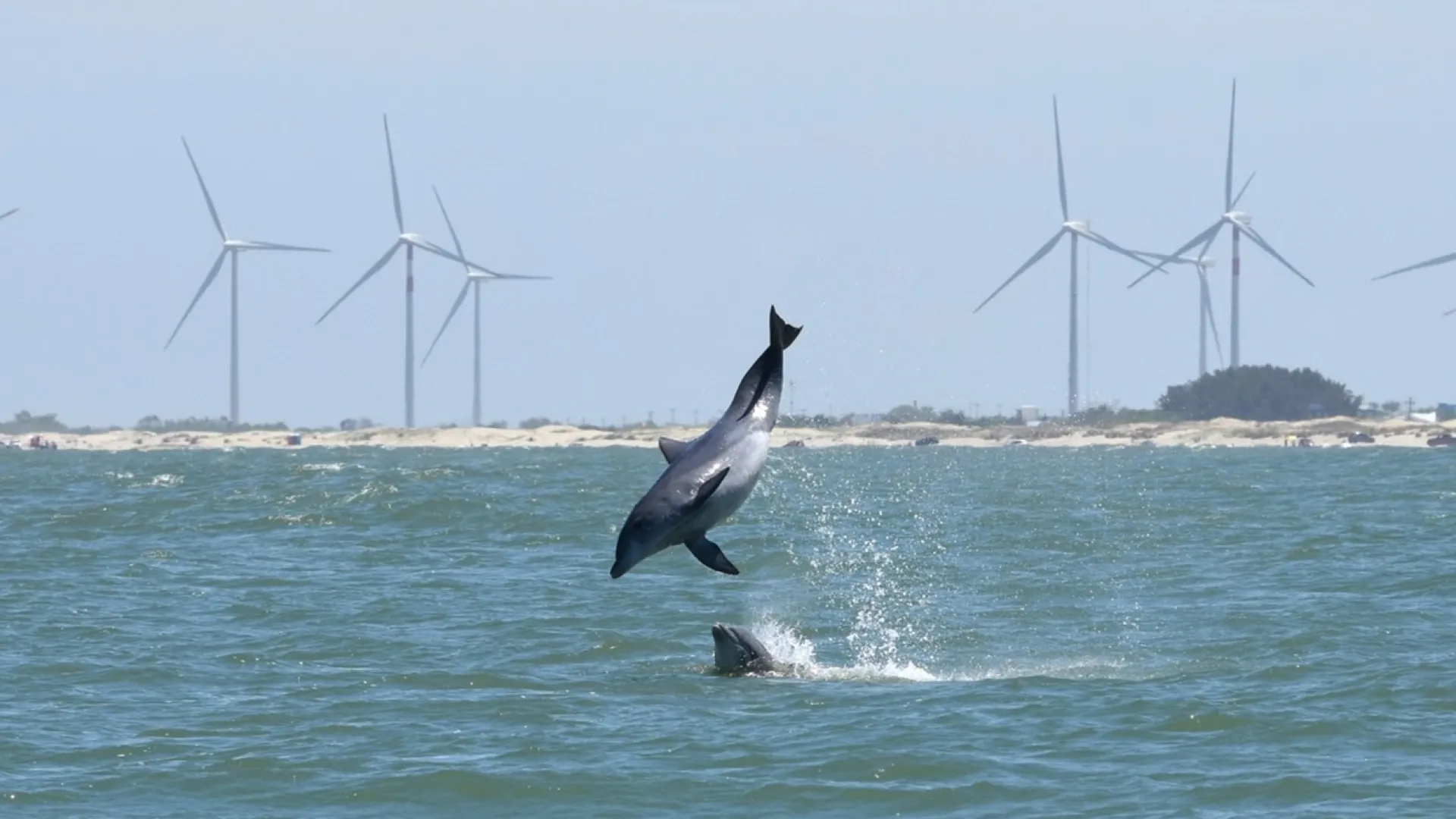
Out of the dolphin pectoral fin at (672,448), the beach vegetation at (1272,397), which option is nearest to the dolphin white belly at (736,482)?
the dolphin pectoral fin at (672,448)

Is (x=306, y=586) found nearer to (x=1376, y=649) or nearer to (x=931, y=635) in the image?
(x=931, y=635)

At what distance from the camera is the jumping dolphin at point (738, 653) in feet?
90.1

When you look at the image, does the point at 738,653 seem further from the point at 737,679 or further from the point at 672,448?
the point at 672,448

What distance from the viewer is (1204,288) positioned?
164250 mm

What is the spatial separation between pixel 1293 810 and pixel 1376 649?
9.62 m

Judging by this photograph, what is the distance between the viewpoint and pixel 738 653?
90.2ft

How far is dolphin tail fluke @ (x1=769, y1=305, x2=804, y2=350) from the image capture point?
16781 millimetres

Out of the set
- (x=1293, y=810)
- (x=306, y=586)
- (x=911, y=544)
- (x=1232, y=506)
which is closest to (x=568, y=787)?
(x=1293, y=810)

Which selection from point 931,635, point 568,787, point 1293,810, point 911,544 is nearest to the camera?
point 1293,810

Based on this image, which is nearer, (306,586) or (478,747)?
(478,747)

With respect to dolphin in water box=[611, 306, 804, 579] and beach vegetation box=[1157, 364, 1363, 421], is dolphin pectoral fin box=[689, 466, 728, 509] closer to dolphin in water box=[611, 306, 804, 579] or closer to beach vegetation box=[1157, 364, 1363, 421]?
dolphin in water box=[611, 306, 804, 579]

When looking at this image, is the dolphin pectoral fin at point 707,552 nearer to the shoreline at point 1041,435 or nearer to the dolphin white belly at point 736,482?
the dolphin white belly at point 736,482

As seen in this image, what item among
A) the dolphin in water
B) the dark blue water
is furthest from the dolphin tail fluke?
the dark blue water

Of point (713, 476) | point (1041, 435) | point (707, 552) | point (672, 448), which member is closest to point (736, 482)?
point (713, 476)
